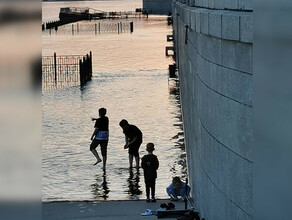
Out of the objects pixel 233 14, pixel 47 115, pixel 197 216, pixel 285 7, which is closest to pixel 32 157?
pixel 285 7

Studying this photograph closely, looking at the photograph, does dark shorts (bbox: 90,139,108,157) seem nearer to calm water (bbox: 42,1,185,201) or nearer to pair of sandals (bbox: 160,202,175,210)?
calm water (bbox: 42,1,185,201)

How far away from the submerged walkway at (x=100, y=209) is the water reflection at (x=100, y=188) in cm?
90

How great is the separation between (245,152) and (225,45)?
1.37 metres

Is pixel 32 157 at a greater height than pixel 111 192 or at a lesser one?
greater

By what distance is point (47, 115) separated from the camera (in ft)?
103

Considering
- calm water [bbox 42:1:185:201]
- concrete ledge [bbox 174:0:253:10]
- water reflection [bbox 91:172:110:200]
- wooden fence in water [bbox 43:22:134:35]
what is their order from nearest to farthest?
concrete ledge [bbox 174:0:253:10] → water reflection [bbox 91:172:110:200] → calm water [bbox 42:1:185:201] → wooden fence in water [bbox 43:22:134:35]

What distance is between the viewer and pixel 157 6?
540 feet

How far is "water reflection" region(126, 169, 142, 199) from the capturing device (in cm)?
1584

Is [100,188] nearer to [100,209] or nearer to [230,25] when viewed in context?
[100,209]

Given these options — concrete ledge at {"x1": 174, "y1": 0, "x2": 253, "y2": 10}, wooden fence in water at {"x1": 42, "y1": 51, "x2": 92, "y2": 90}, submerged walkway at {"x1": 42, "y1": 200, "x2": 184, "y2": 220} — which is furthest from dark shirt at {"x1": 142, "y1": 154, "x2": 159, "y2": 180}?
wooden fence in water at {"x1": 42, "y1": 51, "x2": 92, "y2": 90}

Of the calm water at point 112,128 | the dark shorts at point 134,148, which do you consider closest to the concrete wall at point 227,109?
the calm water at point 112,128

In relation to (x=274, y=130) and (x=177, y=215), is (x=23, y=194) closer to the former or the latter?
(x=274, y=130)

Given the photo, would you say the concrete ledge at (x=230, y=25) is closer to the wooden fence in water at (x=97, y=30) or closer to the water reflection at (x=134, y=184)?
the water reflection at (x=134, y=184)

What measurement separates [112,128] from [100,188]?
1013cm
